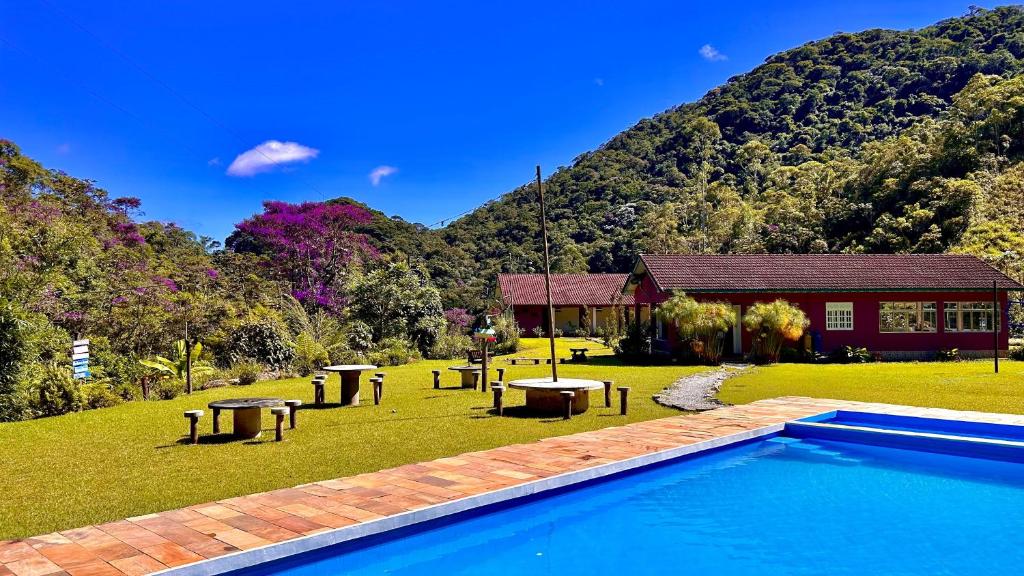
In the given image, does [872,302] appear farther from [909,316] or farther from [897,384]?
[897,384]

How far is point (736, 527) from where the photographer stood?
6773mm

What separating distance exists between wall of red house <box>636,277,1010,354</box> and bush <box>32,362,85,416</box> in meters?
18.0

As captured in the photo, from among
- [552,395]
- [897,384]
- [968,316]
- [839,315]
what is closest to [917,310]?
[968,316]

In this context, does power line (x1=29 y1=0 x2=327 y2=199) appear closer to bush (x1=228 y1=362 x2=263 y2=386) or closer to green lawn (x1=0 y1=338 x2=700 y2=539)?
bush (x1=228 y1=362 x2=263 y2=386)

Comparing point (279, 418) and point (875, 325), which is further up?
point (875, 325)

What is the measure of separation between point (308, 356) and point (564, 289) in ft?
81.0

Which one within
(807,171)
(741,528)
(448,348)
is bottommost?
(741,528)

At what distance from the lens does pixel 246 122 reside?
18703 mm

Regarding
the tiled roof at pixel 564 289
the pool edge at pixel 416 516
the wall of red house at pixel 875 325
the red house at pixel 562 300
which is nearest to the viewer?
the pool edge at pixel 416 516

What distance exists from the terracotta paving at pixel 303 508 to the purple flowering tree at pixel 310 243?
21.2 meters

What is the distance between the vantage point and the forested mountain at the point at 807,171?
134 ft

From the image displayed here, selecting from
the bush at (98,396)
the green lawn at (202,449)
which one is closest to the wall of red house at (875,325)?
the green lawn at (202,449)

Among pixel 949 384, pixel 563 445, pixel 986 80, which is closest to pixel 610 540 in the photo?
pixel 563 445

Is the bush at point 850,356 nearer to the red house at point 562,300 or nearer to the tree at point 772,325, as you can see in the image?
the tree at point 772,325
